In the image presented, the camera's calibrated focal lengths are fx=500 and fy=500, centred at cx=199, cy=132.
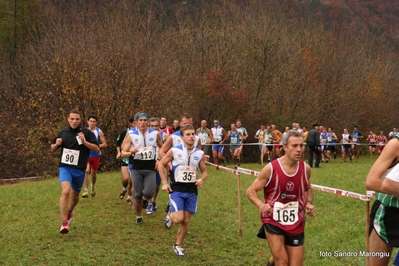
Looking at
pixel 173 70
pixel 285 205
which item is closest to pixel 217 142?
pixel 173 70

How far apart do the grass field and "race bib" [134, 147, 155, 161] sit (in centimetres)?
137

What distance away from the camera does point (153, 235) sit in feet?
30.5

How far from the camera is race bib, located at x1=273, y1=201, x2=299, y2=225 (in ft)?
18.3

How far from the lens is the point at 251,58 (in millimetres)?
35969

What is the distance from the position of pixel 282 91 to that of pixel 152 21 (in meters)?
Answer: 10.8

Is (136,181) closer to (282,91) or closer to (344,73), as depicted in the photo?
(282,91)

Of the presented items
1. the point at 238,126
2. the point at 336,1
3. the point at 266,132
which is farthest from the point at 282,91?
the point at 336,1

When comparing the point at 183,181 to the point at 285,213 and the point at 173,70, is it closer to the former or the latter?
the point at 285,213

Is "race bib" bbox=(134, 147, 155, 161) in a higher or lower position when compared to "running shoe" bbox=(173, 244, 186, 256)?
higher

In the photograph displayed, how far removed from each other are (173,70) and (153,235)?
23.2m

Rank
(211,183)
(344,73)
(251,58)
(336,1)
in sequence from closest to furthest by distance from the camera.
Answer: (211,183) < (251,58) < (344,73) < (336,1)

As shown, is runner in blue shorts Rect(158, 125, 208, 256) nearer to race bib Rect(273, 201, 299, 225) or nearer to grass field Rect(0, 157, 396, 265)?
grass field Rect(0, 157, 396, 265)

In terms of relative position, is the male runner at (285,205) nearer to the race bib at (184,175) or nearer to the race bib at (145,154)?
the race bib at (184,175)

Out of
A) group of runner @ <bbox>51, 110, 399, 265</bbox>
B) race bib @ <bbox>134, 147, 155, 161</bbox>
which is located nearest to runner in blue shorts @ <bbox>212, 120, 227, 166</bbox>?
group of runner @ <bbox>51, 110, 399, 265</bbox>
